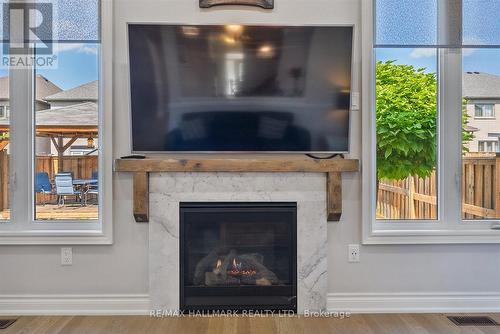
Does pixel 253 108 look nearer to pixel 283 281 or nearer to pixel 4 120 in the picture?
pixel 283 281

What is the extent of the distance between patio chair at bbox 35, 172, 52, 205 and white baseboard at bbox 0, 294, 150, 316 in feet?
2.31

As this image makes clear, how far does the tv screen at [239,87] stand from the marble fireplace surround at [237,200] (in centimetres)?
22

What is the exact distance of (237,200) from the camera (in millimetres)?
2754

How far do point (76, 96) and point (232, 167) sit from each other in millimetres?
1301

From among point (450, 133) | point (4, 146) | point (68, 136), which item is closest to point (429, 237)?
point (450, 133)

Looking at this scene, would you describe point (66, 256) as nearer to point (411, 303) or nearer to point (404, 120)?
point (411, 303)

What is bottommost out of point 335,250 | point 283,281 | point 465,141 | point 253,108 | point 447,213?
point 283,281

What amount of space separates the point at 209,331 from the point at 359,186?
1438 millimetres

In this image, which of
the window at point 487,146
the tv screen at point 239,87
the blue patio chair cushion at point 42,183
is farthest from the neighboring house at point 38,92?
the window at point 487,146

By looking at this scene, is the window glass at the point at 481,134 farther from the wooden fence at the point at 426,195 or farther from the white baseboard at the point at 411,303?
the white baseboard at the point at 411,303

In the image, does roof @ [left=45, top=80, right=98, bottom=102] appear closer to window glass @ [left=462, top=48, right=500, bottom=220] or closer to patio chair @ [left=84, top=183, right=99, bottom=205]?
patio chair @ [left=84, top=183, right=99, bottom=205]

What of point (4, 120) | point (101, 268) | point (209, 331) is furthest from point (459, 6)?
point (4, 120)

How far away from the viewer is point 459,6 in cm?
280

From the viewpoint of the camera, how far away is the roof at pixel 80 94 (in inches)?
113
